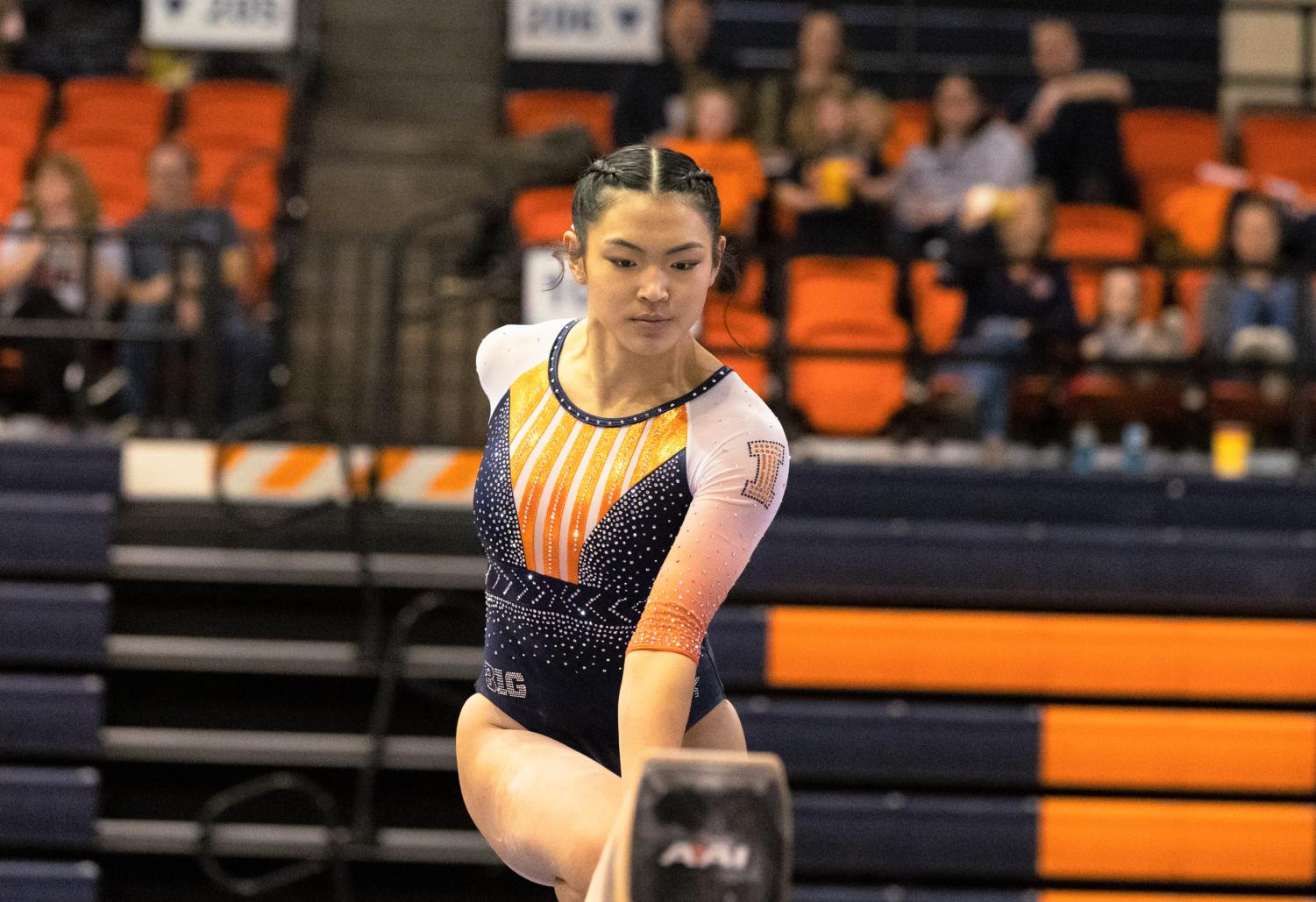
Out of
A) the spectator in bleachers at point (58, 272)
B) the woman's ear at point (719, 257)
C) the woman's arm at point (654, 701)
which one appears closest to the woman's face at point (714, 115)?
the spectator in bleachers at point (58, 272)

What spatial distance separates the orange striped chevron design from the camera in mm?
2529

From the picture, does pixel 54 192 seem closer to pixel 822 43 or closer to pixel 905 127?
pixel 822 43

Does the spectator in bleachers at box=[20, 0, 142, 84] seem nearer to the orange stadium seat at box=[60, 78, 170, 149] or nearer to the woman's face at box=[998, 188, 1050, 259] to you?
the orange stadium seat at box=[60, 78, 170, 149]

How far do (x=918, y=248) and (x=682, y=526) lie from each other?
4740mm

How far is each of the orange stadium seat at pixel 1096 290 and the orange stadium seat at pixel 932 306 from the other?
1.61 feet

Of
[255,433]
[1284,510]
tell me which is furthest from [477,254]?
[1284,510]

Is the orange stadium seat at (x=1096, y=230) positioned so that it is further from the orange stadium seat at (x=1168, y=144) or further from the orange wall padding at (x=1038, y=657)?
the orange wall padding at (x=1038, y=657)

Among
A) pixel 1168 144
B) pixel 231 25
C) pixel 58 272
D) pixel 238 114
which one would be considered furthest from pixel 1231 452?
pixel 238 114

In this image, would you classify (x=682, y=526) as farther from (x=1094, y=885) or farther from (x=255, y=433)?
(x=255, y=433)

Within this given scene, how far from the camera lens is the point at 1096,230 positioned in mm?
7723

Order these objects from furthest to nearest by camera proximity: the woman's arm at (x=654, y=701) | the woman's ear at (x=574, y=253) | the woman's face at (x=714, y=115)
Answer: the woman's face at (x=714, y=115) → the woman's ear at (x=574, y=253) → the woman's arm at (x=654, y=701)

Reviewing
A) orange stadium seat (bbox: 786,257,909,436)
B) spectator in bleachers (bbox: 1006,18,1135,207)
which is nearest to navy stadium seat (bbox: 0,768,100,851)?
orange stadium seat (bbox: 786,257,909,436)

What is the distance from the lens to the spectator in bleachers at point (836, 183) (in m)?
7.07

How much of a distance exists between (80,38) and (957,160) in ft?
16.6
